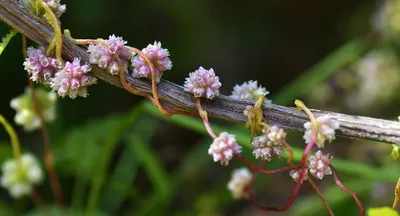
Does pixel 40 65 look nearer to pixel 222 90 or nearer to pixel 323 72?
pixel 323 72

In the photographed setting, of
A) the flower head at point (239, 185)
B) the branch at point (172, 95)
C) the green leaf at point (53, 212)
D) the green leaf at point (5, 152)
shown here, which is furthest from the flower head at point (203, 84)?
the green leaf at point (5, 152)

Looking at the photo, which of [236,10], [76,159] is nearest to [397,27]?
[236,10]

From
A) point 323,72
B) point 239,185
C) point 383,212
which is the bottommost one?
point 383,212

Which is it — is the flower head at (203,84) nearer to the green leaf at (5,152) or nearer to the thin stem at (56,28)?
the thin stem at (56,28)

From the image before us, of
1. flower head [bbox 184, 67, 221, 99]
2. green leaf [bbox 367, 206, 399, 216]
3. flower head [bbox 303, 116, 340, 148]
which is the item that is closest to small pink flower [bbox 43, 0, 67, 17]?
flower head [bbox 184, 67, 221, 99]

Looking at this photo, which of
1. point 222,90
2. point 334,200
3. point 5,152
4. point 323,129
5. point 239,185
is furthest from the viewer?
point 222,90

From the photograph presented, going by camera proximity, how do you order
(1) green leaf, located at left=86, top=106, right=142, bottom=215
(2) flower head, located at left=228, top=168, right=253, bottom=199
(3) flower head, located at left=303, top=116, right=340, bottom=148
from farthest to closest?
(1) green leaf, located at left=86, top=106, right=142, bottom=215 → (2) flower head, located at left=228, top=168, right=253, bottom=199 → (3) flower head, located at left=303, top=116, right=340, bottom=148

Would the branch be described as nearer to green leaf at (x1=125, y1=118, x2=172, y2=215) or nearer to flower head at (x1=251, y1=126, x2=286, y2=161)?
flower head at (x1=251, y1=126, x2=286, y2=161)

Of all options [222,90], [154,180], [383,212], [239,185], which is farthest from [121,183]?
[383,212]
